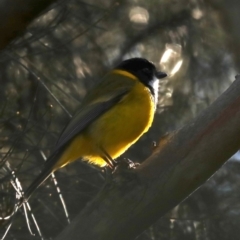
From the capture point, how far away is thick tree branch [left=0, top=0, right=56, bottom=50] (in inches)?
139

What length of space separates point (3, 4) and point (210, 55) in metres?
4.09

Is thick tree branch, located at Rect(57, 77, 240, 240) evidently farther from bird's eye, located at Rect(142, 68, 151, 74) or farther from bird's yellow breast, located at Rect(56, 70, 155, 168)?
bird's eye, located at Rect(142, 68, 151, 74)

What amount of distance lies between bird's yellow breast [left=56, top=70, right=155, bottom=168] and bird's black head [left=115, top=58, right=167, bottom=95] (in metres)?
0.57

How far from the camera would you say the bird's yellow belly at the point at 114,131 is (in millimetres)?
5047

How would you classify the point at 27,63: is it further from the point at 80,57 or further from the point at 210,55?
the point at 210,55

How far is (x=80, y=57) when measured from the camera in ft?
22.5

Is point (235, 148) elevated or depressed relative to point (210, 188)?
elevated

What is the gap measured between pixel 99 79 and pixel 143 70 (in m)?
0.90

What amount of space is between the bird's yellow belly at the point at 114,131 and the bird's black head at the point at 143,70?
0.58 metres

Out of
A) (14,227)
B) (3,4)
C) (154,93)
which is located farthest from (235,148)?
(14,227)

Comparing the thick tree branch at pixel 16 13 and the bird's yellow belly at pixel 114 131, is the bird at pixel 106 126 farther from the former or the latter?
the thick tree branch at pixel 16 13

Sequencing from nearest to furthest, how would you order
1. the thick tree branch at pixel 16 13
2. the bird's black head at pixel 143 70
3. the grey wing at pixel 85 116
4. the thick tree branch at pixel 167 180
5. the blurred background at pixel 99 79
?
the thick tree branch at pixel 16 13
the thick tree branch at pixel 167 180
the grey wing at pixel 85 116
the blurred background at pixel 99 79
the bird's black head at pixel 143 70

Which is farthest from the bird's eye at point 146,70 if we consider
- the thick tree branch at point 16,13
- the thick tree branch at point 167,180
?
the thick tree branch at point 16,13

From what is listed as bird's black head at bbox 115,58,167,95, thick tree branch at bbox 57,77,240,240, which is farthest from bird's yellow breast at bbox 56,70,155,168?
thick tree branch at bbox 57,77,240,240
